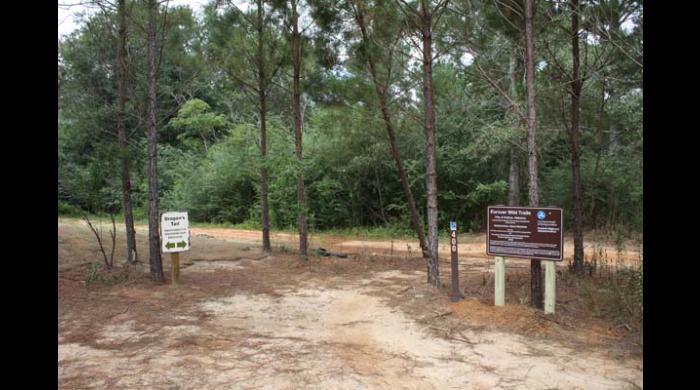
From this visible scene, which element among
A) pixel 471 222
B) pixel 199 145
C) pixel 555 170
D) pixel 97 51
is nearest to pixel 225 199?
pixel 199 145

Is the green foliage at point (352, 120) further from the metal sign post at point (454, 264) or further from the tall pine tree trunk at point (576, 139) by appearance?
the metal sign post at point (454, 264)

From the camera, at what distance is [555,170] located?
17203mm

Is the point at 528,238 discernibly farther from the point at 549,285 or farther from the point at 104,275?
the point at 104,275

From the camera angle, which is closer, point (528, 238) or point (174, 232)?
point (528, 238)

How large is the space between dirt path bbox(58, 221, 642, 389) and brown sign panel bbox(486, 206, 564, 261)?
3.68ft

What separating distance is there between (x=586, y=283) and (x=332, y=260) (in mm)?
5435

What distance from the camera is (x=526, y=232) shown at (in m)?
5.97

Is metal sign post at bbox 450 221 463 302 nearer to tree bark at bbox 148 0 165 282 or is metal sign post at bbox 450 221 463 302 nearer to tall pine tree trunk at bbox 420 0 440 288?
tall pine tree trunk at bbox 420 0 440 288

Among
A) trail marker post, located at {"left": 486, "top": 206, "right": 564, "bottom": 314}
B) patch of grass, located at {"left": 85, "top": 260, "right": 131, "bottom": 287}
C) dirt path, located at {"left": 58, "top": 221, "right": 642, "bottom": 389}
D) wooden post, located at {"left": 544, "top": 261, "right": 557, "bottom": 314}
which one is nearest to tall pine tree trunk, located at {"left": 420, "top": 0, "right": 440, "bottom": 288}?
dirt path, located at {"left": 58, "top": 221, "right": 642, "bottom": 389}

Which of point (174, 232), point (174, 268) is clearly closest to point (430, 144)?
point (174, 232)

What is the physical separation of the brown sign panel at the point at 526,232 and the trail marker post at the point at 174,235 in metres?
4.85

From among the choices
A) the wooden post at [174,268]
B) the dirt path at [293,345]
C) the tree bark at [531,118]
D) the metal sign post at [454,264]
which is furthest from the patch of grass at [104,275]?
the tree bark at [531,118]

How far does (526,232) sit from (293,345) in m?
3.12
